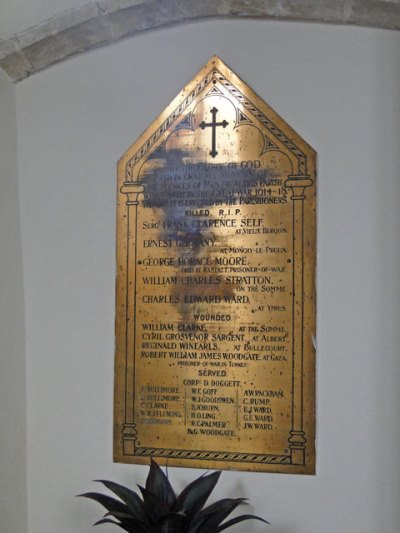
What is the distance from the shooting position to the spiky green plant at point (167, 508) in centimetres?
243

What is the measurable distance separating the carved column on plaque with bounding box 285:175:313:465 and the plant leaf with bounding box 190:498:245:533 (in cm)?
34

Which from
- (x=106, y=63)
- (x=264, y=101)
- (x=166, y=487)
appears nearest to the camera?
(x=166, y=487)

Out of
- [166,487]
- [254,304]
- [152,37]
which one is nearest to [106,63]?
[152,37]

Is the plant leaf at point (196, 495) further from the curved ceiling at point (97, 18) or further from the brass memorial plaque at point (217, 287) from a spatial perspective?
the curved ceiling at point (97, 18)

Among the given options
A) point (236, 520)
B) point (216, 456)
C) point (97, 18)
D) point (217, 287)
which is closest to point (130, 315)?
point (217, 287)

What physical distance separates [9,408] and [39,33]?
5.06 ft

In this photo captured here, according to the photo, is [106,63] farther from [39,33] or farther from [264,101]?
[264,101]

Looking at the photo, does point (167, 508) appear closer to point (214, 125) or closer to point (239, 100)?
point (214, 125)

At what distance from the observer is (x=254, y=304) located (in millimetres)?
2734

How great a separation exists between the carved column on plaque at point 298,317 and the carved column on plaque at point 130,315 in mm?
638

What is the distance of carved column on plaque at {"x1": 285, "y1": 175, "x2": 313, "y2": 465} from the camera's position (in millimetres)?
2660

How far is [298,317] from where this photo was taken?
106 inches

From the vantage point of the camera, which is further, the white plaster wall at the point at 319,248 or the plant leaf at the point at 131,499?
the white plaster wall at the point at 319,248

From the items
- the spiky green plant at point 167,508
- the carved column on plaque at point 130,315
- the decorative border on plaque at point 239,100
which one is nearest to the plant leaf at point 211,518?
the spiky green plant at point 167,508
